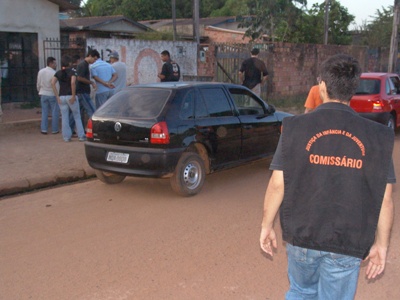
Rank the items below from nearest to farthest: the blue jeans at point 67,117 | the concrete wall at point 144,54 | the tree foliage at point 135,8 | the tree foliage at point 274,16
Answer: the blue jeans at point 67,117, the concrete wall at point 144,54, the tree foliage at point 274,16, the tree foliage at point 135,8

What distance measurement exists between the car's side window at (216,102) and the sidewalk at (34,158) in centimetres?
248

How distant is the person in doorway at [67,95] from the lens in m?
10.2

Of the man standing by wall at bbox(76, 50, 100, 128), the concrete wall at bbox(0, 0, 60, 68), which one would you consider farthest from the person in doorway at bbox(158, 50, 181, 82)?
the concrete wall at bbox(0, 0, 60, 68)

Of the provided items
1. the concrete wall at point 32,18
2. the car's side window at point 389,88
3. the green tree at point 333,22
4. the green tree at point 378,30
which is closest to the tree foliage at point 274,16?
the green tree at point 333,22

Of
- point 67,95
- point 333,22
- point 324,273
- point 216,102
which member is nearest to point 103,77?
point 67,95

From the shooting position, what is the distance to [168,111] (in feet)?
21.7

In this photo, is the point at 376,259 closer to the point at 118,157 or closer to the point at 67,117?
the point at 118,157

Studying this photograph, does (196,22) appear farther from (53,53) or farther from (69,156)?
(69,156)

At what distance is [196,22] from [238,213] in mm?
12802

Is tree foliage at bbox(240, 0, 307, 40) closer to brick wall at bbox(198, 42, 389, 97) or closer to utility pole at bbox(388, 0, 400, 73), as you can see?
brick wall at bbox(198, 42, 389, 97)

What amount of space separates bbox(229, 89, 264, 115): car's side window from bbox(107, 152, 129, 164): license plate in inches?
83.0

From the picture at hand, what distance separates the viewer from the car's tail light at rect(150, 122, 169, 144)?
6.48 metres

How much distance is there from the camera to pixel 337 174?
2.32 meters

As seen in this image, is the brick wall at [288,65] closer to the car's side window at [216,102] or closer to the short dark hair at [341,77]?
the car's side window at [216,102]
